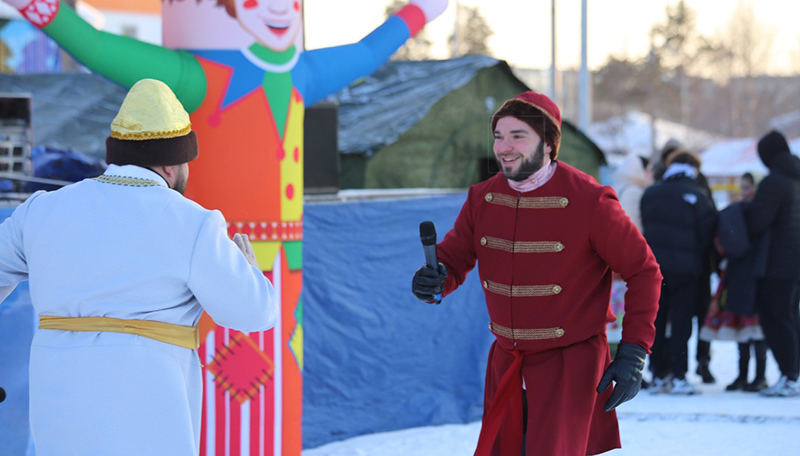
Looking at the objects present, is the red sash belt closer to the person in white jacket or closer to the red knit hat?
the red knit hat

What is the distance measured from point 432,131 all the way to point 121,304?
6864 millimetres

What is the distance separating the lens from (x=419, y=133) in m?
8.96

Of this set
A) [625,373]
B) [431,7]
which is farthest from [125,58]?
[625,373]

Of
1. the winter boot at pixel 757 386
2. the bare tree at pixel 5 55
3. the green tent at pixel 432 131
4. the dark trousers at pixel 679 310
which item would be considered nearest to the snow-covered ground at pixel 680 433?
the winter boot at pixel 757 386

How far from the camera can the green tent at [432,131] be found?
8.70m

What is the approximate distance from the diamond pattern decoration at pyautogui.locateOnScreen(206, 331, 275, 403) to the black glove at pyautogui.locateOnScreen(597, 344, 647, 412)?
1.37m

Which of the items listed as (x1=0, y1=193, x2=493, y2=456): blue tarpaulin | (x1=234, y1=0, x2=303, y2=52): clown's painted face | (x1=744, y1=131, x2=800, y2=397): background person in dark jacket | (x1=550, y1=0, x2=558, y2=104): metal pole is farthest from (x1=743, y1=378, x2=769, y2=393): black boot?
(x1=550, y1=0, x2=558, y2=104): metal pole

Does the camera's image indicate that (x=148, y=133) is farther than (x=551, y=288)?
No

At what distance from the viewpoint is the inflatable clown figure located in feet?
11.8

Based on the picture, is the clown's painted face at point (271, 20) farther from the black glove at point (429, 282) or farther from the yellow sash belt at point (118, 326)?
the yellow sash belt at point (118, 326)

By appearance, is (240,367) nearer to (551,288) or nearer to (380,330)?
(551,288)

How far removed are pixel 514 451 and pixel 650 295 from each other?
68 cm

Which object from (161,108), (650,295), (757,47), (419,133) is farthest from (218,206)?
(757,47)

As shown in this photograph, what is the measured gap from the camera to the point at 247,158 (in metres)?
3.60
